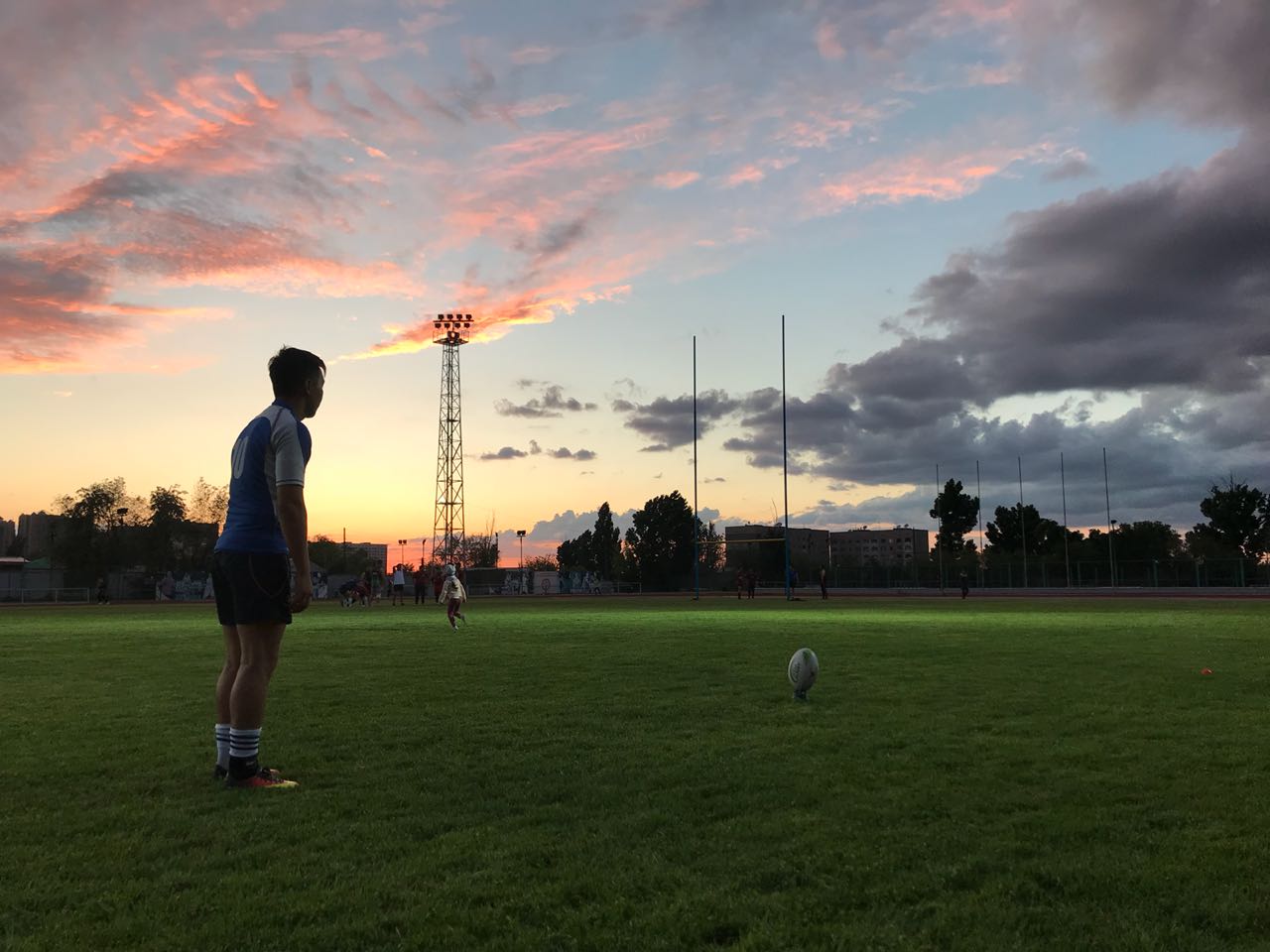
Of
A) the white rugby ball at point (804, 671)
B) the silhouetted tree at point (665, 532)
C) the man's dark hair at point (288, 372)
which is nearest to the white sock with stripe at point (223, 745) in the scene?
the man's dark hair at point (288, 372)

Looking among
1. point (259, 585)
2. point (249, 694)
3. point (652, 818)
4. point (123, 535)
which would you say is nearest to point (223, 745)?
point (249, 694)

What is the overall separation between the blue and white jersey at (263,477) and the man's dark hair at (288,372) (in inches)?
8.2

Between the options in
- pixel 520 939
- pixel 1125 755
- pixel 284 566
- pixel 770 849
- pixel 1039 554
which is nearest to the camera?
pixel 520 939

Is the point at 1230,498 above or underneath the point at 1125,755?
above

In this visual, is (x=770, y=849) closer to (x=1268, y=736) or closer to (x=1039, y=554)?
(x=1268, y=736)

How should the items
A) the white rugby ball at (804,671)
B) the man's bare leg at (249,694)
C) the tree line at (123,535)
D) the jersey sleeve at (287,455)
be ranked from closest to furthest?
the man's bare leg at (249,694)
the jersey sleeve at (287,455)
the white rugby ball at (804,671)
the tree line at (123,535)

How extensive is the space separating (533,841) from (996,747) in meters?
3.26

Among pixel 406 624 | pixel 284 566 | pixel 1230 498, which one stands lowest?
pixel 406 624

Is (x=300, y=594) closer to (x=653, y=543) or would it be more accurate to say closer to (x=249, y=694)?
(x=249, y=694)

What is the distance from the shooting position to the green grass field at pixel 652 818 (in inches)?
113

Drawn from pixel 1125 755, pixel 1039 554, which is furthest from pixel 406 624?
pixel 1039 554

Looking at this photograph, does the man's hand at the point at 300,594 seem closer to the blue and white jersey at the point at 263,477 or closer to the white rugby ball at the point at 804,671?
the blue and white jersey at the point at 263,477

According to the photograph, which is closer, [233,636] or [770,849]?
[770,849]

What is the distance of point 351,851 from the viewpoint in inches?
141
